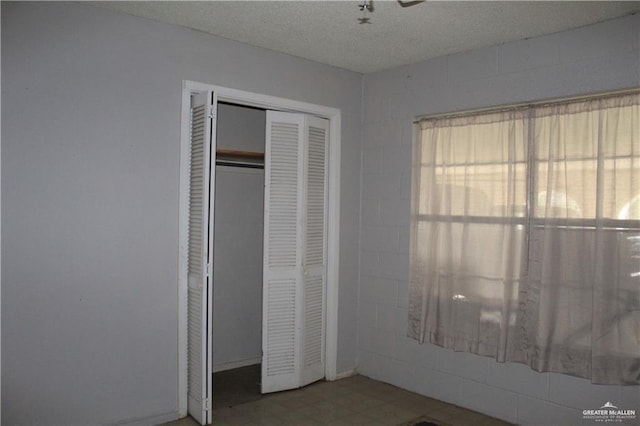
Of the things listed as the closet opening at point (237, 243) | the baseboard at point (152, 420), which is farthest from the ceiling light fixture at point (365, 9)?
the baseboard at point (152, 420)

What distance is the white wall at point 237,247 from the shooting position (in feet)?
15.2

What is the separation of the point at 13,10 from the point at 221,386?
9.94ft

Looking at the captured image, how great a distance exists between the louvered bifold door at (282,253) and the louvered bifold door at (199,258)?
26.0 inches

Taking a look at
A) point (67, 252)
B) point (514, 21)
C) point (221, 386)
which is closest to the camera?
point (67, 252)

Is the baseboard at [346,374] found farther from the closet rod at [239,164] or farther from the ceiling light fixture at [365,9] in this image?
the ceiling light fixture at [365,9]

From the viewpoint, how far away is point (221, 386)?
4215 millimetres

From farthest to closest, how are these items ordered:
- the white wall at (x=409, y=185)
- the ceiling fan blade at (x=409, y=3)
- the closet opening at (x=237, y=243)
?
1. the closet opening at (x=237, y=243)
2. the white wall at (x=409, y=185)
3. the ceiling fan blade at (x=409, y=3)

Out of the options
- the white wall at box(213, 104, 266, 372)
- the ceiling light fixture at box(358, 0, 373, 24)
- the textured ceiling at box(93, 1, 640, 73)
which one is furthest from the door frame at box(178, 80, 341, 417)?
the ceiling light fixture at box(358, 0, 373, 24)

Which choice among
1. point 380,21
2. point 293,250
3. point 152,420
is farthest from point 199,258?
point 380,21

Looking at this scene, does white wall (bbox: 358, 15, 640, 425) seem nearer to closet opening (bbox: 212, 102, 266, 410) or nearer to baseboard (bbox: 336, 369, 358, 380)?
baseboard (bbox: 336, 369, 358, 380)

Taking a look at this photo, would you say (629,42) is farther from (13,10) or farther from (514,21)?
(13,10)

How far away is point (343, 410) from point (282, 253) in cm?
127

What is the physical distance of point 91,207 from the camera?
125 inches

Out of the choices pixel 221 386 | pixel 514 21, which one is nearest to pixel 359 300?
pixel 221 386
